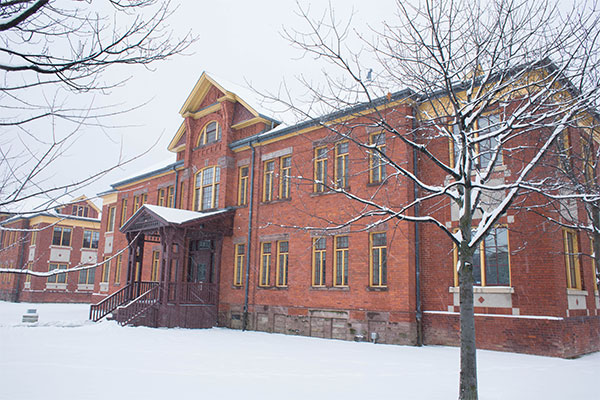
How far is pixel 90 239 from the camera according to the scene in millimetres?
44812

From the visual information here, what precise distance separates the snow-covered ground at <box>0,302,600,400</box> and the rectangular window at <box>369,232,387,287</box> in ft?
7.14

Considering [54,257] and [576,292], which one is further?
[54,257]

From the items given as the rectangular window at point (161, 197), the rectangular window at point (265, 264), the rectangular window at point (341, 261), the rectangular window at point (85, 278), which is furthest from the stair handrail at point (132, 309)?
the rectangular window at point (85, 278)

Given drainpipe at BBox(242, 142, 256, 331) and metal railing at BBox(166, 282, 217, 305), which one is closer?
metal railing at BBox(166, 282, 217, 305)

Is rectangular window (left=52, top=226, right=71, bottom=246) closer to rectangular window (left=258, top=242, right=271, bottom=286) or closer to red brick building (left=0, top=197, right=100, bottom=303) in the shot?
red brick building (left=0, top=197, right=100, bottom=303)

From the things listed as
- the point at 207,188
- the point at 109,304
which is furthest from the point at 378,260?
the point at 109,304

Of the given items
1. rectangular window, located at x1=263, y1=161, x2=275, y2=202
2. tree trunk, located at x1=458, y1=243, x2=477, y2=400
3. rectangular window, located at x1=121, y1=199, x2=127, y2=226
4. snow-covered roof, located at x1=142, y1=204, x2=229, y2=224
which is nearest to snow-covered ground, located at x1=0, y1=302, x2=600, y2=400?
tree trunk, located at x1=458, y1=243, x2=477, y2=400

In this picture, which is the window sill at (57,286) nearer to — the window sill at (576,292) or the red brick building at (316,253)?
the red brick building at (316,253)

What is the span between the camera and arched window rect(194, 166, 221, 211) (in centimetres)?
2215

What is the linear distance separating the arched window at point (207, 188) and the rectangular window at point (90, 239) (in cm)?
2568

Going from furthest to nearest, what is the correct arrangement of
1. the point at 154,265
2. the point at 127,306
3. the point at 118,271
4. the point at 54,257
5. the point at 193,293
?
the point at 54,257 < the point at 118,271 < the point at 154,265 < the point at 193,293 < the point at 127,306

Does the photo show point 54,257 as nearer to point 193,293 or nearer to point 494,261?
point 193,293

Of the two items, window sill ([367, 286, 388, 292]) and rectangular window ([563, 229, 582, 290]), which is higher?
rectangular window ([563, 229, 582, 290])

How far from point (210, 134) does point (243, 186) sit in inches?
146
